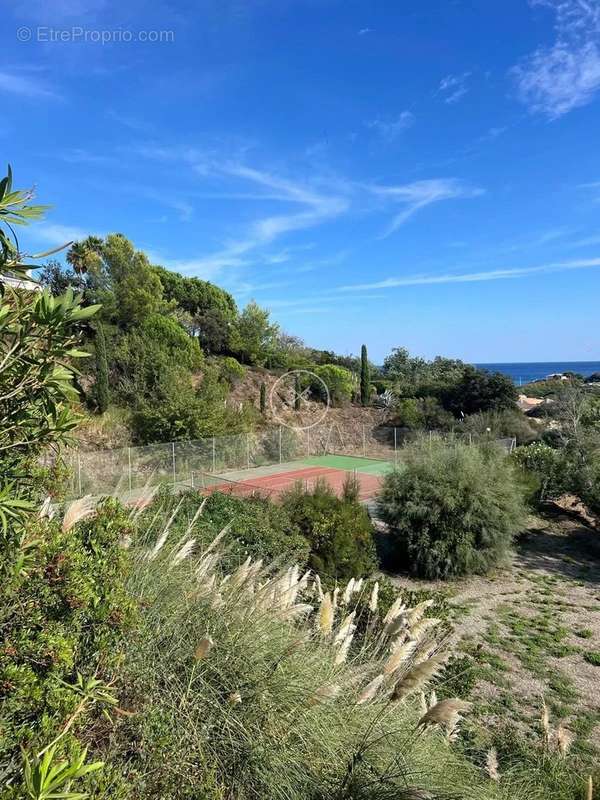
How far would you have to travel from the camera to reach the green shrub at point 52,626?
70.9 inches

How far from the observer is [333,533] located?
8570 millimetres

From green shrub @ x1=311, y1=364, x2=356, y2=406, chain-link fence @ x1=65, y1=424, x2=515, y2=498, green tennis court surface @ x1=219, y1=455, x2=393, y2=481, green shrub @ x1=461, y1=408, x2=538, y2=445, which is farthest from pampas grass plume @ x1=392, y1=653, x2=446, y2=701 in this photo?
green shrub @ x1=311, y1=364, x2=356, y2=406

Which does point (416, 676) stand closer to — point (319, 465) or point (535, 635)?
point (535, 635)

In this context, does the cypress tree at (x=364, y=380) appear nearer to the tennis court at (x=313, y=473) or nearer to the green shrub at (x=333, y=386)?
the green shrub at (x=333, y=386)

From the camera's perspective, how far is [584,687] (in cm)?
642

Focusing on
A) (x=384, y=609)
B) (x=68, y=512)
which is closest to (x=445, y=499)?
(x=384, y=609)

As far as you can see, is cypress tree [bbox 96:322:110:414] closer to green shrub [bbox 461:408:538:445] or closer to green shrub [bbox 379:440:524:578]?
green shrub [bbox 379:440:524:578]

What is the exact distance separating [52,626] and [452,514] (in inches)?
423

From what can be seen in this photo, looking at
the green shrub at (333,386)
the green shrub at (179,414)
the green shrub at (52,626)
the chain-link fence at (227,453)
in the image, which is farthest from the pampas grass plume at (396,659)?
the green shrub at (333,386)

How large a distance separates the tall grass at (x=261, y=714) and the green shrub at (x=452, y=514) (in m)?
8.13

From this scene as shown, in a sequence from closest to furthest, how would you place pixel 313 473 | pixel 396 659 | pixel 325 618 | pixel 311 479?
pixel 396 659
pixel 325 618
pixel 311 479
pixel 313 473

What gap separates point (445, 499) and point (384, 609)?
6.25 metres

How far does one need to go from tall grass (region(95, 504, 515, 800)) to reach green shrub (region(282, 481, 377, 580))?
15.6ft

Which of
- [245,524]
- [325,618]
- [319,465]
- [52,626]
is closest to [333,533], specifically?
[245,524]
